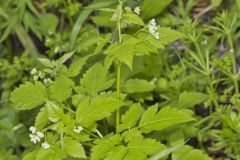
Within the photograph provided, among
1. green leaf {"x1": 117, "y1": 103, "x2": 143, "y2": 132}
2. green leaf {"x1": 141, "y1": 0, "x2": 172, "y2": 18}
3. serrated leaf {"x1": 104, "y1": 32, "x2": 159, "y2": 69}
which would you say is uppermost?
green leaf {"x1": 141, "y1": 0, "x2": 172, "y2": 18}

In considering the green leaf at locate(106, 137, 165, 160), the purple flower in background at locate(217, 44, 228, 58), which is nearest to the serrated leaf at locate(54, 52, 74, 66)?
the green leaf at locate(106, 137, 165, 160)

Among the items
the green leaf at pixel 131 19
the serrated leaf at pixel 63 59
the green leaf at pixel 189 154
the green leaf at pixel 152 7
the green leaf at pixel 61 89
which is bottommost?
the green leaf at pixel 189 154

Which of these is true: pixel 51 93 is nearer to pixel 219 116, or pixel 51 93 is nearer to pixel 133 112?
pixel 133 112

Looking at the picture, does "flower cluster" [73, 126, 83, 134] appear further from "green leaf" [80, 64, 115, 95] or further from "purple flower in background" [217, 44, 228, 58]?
"purple flower in background" [217, 44, 228, 58]

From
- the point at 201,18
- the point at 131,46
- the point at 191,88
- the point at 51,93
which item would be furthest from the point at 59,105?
the point at 201,18

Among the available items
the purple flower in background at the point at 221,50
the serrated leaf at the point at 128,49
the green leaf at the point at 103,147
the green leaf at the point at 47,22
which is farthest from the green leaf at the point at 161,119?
the green leaf at the point at 47,22

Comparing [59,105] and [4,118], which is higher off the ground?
[59,105]

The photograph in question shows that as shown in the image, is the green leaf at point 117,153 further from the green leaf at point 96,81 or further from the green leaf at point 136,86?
the green leaf at point 136,86
